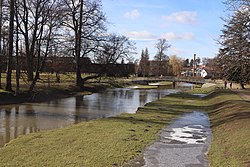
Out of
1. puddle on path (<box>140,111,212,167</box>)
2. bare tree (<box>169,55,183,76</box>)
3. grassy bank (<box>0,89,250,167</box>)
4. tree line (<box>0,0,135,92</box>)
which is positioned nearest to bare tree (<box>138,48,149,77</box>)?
bare tree (<box>169,55,183,76</box>)

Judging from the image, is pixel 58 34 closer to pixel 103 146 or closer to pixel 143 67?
pixel 103 146

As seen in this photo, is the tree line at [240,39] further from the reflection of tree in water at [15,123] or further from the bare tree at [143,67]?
the bare tree at [143,67]

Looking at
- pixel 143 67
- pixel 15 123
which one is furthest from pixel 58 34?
pixel 143 67

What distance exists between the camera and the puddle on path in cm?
956

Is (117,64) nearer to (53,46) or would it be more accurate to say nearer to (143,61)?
(53,46)

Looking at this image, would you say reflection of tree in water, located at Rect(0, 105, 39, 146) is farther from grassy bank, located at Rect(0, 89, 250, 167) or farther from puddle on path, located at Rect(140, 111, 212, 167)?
puddle on path, located at Rect(140, 111, 212, 167)

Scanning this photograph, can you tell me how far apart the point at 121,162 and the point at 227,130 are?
258 inches

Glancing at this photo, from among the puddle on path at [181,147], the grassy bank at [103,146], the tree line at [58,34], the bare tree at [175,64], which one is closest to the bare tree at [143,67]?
the bare tree at [175,64]

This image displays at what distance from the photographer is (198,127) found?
53.2ft

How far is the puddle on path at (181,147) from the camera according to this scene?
9562mm

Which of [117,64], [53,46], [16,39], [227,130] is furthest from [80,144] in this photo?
[117,64]

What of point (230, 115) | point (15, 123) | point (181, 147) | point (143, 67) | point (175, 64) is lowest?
point (15, 123)

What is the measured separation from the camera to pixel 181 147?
1155cm

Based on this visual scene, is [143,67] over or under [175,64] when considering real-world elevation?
under
